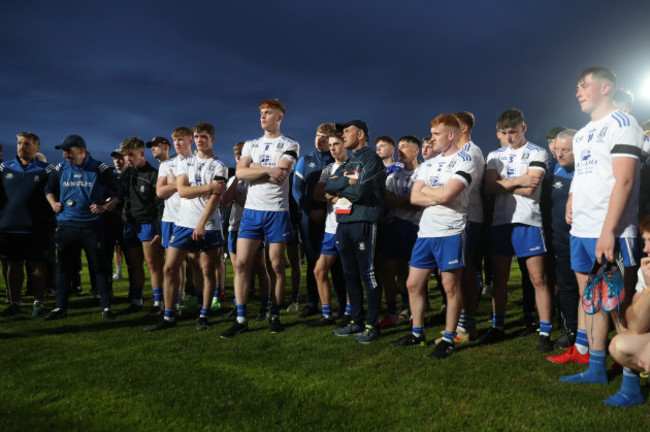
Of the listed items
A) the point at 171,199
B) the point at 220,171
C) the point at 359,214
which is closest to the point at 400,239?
the point at 359,214

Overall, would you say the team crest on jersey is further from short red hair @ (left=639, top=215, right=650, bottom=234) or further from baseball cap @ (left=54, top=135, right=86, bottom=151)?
baseball cap @ (left=54, top=135, right=86, bottom=151)

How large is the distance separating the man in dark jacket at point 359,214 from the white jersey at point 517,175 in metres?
1.23

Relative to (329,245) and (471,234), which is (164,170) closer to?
(329,245)

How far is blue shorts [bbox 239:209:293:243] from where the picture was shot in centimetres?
526

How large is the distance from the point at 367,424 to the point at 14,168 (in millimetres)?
6658

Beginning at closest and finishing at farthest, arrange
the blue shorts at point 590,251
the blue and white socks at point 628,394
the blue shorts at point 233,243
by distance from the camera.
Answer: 1. the blue and white socks at point 628,394
2. the blue shorts at point 590,251
3. the blue shorts at point 233,243

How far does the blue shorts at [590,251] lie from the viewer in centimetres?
323

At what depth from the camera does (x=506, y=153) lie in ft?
15.6

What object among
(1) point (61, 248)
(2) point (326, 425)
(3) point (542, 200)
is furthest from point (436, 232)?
(1) point (61, 248)

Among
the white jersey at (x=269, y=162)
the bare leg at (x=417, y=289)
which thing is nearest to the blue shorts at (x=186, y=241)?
the white jersey at (x=269, y=162)

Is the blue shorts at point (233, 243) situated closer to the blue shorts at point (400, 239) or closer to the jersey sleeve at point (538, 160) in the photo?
the blue shorts at point (400, 239)

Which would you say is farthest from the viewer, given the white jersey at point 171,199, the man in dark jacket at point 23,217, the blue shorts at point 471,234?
the man in dark jacket at point 23,217

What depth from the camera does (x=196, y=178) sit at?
5660 mm

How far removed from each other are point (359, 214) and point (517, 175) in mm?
1701
